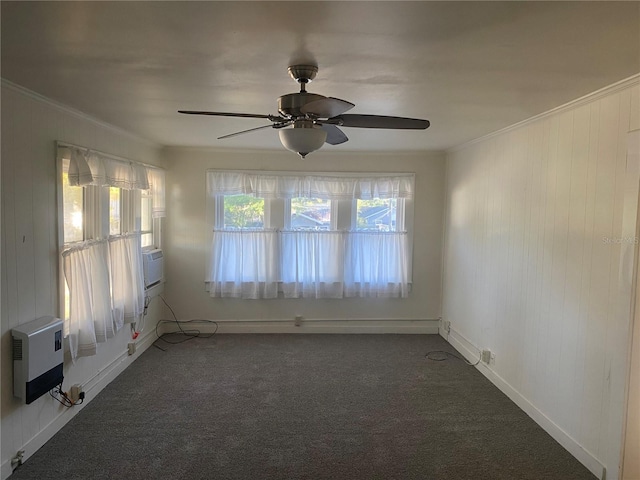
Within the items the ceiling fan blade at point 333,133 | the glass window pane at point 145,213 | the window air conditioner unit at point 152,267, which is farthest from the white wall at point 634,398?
the glass window pane at point 145,213

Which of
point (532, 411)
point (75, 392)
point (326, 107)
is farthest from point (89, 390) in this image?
point (532, 411)

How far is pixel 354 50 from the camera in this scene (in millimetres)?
1821

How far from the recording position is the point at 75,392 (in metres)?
3.16

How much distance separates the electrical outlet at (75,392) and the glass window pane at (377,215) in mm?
3400

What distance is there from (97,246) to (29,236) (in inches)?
27.9

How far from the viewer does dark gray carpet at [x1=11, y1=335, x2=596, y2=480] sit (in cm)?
257

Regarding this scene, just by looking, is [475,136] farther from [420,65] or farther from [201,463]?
[201,463]

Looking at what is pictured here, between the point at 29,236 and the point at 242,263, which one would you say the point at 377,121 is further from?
the point at 242,263

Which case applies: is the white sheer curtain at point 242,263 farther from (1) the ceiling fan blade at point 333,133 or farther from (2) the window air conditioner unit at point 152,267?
(1) the ceiling fan blade at point 333,133

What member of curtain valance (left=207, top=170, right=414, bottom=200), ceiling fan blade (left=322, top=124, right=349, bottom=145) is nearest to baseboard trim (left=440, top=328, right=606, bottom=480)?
curtain valance (left=207, top=170, right=414, bottom=200)

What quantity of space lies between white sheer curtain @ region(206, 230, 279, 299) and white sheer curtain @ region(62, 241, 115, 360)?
5.73 feet

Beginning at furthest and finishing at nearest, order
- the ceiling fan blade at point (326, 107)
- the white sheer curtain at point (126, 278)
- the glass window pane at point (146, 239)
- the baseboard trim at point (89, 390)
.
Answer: the glass window pane at point (146, 239) < the white sheer curtain at point (126, 278) < the baseboard trim at point (89, 390) < the ceiling fan blade at point (326, 107)

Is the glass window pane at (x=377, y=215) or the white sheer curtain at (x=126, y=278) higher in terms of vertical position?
the glass window pane at (x=377, y=215)

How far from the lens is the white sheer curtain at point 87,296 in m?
3.00
